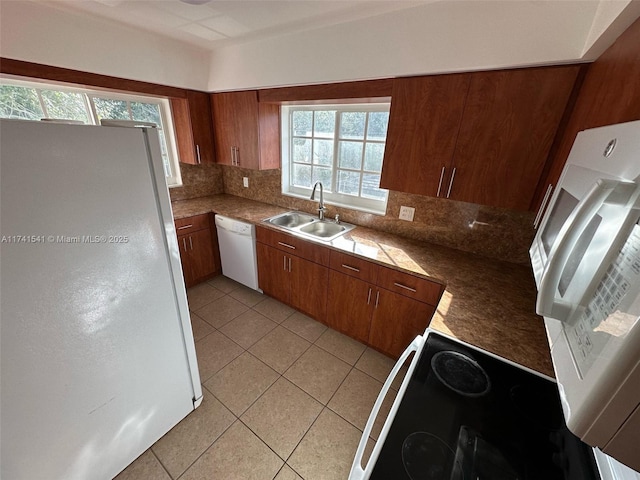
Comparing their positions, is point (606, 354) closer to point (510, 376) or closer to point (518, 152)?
point (510, 376)

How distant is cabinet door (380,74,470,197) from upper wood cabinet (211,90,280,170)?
1.30 metres

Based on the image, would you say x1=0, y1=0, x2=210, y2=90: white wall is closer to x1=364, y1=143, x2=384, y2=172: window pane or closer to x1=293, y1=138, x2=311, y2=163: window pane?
x1=293, y1=138, x2=311, y2=163: window pane

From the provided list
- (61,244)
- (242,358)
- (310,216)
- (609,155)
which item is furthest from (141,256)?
(310,216)

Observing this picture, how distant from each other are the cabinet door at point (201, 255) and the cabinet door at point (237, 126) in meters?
0.86

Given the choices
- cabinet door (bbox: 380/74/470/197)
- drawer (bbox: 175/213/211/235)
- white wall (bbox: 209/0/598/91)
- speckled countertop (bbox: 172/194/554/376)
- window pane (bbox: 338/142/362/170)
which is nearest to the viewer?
speckled countertop (bbox: 172/194/554/376)

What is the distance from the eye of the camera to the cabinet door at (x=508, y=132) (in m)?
1.28

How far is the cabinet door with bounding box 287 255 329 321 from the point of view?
2.18m

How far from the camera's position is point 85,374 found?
3.48 ft

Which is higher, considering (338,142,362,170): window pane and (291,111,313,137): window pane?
(291,111,313,137): window pane

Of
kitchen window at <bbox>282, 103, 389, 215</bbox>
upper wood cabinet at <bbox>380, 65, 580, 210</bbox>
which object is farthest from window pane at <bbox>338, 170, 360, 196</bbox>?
upper wood cabinet at <bbox>380, 65, 580, 210</bbox>

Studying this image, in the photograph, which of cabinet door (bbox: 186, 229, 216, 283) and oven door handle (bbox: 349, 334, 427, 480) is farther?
cabinet door (bbox: 186, 229, 216, 283)

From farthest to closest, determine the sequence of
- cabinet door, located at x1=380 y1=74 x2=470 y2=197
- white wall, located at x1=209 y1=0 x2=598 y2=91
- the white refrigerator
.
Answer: cabinet door, located at x1=380 y1=74 x2=470 y2=197 < white wall, located at x1=209 y1=0 x2=598 y2=91 < the white refrigerator

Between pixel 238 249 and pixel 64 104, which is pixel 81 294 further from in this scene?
pixel 64 104

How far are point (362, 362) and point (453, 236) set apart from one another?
4.00ft
